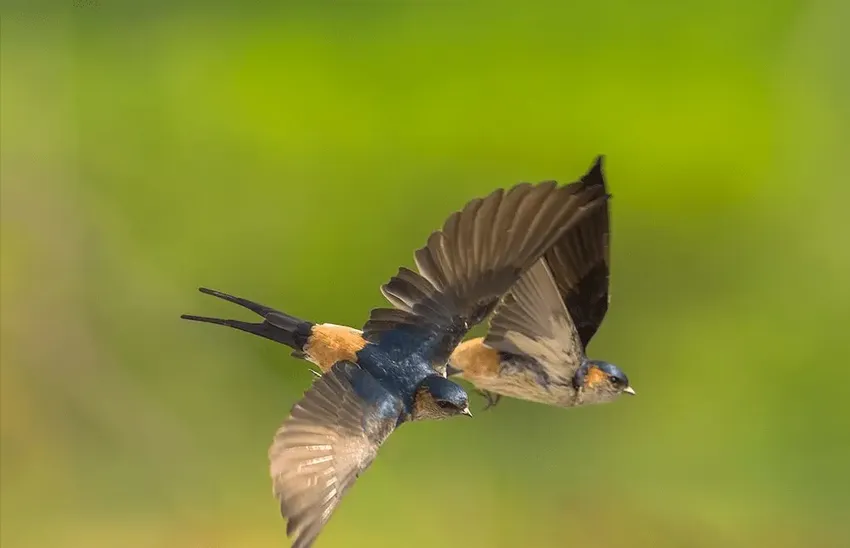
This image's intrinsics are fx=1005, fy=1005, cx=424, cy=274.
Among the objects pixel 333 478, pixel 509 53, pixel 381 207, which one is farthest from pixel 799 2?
pixel 333 478

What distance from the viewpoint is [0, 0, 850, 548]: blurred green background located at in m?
1.99

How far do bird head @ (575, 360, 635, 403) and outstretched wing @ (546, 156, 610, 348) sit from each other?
32 millimetres

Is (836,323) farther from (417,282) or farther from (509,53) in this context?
(417,282)

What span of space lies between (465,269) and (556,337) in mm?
156

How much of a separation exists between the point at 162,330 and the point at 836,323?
1.46 meters

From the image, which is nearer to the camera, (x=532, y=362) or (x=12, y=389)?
(x=532, y=362)

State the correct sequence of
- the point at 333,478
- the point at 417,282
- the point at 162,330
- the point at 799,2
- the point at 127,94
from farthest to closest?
the point at 799,2, the point at 127,94, the point at 162,330, the point at 417,282, the point at 333,478

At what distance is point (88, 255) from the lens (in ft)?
6.75

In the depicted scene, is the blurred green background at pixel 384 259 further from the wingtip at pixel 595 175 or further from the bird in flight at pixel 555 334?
the wingtip at pixel 595 175

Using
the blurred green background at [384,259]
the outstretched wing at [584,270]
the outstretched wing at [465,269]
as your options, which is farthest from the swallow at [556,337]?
the blurred green background at [384,259]

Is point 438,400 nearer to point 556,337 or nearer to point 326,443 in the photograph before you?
point 326,443

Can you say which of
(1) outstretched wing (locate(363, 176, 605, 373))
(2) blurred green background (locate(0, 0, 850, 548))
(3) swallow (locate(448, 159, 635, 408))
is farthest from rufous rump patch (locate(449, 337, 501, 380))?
(2) blurred green background (locate(0, 0, 850, 548))

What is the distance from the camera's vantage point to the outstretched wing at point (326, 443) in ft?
1.64

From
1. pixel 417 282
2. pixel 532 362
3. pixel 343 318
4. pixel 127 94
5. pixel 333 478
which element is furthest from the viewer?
pixel 127 94
